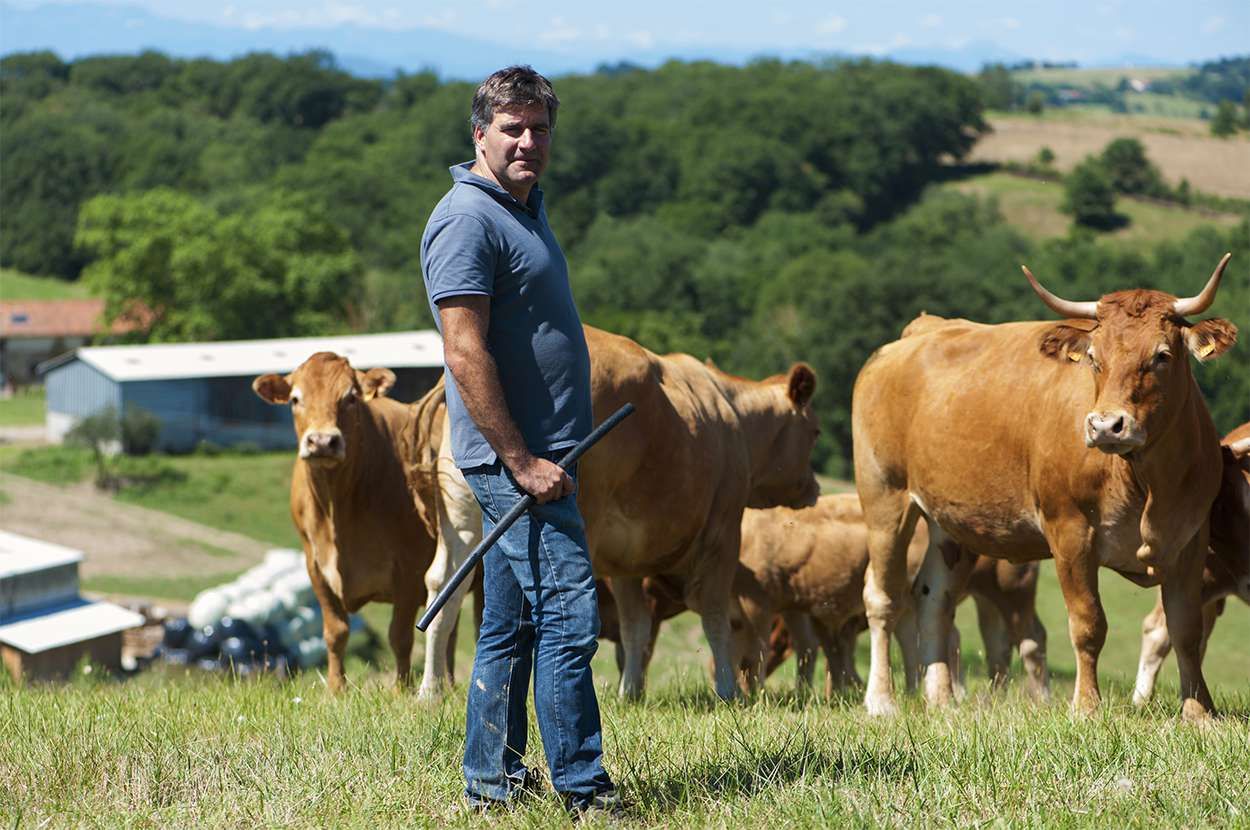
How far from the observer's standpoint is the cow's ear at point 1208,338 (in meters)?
7.71

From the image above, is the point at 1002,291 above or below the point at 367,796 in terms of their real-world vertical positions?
below

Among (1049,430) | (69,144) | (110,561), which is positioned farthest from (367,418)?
(69,144)

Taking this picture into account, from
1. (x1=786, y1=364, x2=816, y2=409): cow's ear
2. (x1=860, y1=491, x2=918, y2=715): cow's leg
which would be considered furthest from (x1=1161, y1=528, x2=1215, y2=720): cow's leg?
(x1=786, y1=364, x2=816, y2=409): cow's ear

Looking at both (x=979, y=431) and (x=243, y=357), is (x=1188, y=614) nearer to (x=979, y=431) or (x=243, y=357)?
(x=979, y=431)

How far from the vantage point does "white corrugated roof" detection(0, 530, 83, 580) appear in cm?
3130

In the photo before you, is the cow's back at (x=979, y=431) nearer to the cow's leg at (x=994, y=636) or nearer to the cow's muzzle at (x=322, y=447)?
the cow's muzzle at (x=322, y=447)

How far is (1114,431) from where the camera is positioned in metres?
7.38

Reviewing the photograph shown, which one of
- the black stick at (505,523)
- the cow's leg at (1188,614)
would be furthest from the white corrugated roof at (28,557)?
the black stick at (505,523)

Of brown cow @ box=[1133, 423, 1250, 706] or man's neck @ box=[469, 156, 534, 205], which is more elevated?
man's neck @ box=[469, 156, 534, 205]

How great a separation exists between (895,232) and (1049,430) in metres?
123

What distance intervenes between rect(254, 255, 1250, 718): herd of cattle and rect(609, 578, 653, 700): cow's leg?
18mm

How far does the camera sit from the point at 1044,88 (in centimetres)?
15825

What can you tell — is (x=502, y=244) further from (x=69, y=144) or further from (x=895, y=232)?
(x=69, y=144)

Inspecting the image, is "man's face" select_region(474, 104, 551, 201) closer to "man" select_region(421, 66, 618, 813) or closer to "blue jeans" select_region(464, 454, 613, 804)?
"man" select_region(421, 66, 618, 813)
